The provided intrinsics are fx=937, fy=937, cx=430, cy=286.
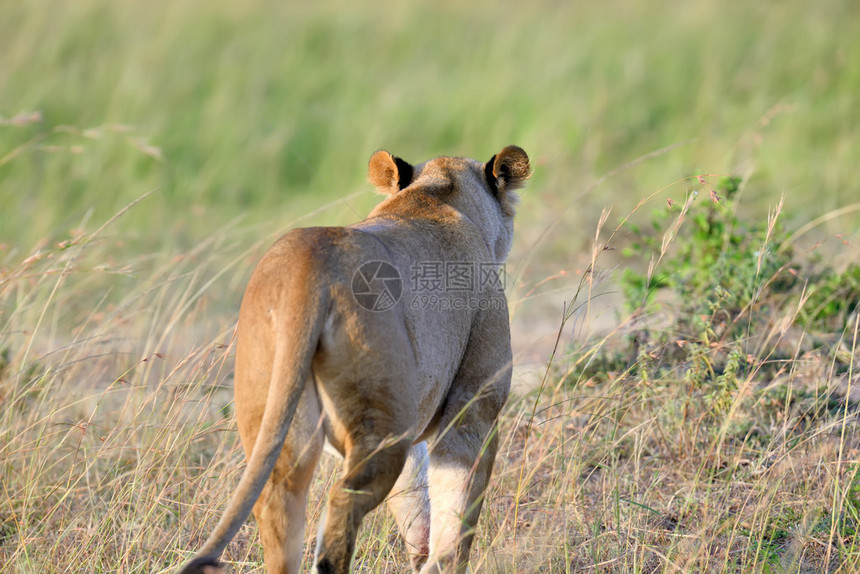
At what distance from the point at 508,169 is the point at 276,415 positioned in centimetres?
171

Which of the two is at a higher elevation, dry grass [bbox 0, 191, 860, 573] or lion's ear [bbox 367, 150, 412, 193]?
lion's ear [bbox 367, 150, 412, 193]

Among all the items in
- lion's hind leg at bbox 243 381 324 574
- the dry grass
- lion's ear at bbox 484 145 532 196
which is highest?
lion's ear at bbox 484 145 532 196

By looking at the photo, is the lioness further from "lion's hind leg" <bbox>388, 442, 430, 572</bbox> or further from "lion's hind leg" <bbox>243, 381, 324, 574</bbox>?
"lion's hind leg" <bbox>388, 442, 430, 572</bbox>

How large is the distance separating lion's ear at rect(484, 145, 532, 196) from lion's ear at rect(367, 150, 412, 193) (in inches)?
12.4

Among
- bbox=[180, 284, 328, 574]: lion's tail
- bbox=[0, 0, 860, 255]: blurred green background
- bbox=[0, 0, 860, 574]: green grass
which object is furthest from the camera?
bbox=[0, 0, 860, 255]: blurred green background

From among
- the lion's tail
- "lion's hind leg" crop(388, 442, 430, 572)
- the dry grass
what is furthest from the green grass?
the lion's tail

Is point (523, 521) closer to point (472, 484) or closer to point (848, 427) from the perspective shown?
point (472, 484)

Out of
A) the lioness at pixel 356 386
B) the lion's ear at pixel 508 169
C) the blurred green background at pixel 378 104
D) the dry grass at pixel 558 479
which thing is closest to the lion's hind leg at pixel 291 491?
the lioness at pixel 356 386

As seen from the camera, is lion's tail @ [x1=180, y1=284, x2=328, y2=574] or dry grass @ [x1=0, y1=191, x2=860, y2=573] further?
dry grass @ [x1=0, y1=191, x2=860, y2=573]

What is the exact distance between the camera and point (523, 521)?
3.39 m

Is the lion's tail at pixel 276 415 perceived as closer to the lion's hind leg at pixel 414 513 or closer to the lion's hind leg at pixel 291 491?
the lion's hind leg at pixel 291 491

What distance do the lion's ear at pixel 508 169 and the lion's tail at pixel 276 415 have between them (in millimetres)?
1422

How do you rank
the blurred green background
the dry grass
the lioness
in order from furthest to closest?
1. the blurred green background
2. the dry grass
3. the lioness

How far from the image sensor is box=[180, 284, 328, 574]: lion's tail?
208 centimetres
